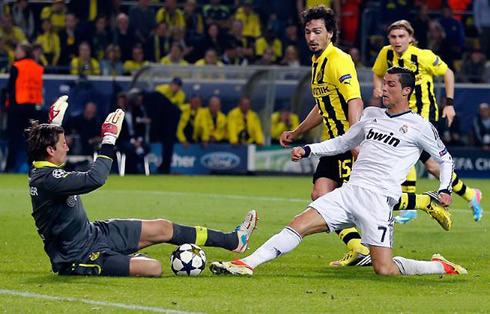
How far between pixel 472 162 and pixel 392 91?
15985mm

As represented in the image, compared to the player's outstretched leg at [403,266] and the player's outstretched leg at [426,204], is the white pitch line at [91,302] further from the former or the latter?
the player's outstretched leg at [426,204]

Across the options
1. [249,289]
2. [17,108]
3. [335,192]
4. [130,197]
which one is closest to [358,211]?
[335,192]

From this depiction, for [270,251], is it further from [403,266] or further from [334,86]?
[334,86]

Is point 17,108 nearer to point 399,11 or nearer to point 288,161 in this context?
point 288,161

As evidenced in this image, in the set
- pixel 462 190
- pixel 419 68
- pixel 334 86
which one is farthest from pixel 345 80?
pixel 462 190

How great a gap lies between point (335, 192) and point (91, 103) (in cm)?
1498

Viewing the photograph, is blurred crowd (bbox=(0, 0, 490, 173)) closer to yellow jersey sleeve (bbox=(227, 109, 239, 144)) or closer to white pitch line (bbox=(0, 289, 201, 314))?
yellow jersey sleeve (bbox=(227, 109, 239, 144))

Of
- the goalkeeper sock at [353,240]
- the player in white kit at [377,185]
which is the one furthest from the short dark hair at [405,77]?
the goalkeeper sock at [353,240]

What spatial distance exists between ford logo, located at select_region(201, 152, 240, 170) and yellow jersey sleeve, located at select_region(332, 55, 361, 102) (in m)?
14.3

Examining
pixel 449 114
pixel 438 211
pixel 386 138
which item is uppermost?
pixel 386 138

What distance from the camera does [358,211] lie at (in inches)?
338

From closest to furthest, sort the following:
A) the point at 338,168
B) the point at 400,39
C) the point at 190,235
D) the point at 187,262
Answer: the point at 187,262 < the point at 190,235 < the point at 338,168 < the point at 400,39

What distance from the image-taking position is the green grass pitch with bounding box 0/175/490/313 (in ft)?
23.2

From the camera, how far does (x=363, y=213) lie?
28.1ft
